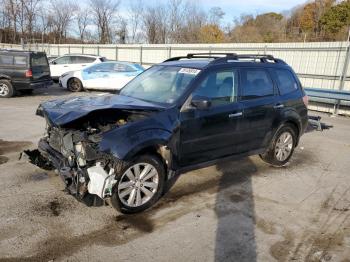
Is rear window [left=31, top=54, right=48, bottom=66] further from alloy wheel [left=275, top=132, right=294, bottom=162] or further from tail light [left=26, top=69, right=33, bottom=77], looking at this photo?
alloy wheel [left=275, top=132, right=294, bottom=162]

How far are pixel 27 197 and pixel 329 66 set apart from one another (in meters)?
12.7

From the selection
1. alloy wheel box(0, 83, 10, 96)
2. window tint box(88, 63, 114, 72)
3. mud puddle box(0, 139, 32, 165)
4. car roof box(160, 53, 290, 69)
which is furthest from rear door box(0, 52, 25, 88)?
car roof box(160, 53, 290, 69)

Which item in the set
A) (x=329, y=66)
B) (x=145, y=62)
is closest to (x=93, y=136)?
(x=329, y=66)

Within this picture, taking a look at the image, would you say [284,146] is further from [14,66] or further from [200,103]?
[14,66]

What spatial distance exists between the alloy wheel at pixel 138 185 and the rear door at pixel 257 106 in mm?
1775

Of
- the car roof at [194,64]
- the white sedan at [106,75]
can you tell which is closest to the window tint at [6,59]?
the white sedan at [106,75]

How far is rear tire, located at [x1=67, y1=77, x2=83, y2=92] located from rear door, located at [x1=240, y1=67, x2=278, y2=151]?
11.8 m

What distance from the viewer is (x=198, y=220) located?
4.14 metres

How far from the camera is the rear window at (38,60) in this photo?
13.3m

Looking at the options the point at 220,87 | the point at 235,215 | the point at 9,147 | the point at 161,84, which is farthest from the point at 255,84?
the point at 9,147

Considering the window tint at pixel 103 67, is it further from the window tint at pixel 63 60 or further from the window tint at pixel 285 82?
the window tint at pixel 285 82

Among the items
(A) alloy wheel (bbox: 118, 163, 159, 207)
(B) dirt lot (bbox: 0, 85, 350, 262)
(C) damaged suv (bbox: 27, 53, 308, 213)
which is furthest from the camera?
(A) alloy wheel (bbox: 118, 163, 159, 207)

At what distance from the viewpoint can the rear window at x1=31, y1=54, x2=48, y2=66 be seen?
13.3m

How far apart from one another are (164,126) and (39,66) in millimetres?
10920
